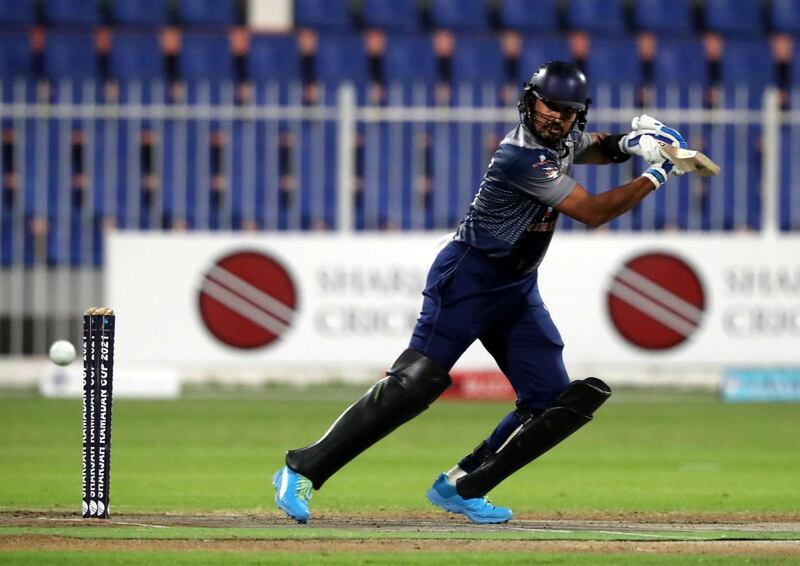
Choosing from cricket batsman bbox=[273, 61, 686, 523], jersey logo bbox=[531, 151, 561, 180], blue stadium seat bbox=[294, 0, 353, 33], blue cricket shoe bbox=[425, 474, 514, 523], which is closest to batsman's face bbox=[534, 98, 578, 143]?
cricket batsman bbox=[273, 61, 686, 523]

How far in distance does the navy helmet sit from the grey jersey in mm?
90

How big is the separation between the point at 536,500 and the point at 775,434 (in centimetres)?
413

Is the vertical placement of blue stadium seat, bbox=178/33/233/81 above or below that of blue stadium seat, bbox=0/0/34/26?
below

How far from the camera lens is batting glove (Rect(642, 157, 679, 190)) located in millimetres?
6254

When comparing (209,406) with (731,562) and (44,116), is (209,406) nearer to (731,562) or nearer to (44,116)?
(44,116)

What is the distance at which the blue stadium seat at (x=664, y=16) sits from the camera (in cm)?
1834

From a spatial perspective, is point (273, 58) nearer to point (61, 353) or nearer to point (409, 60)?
point (409, 60)

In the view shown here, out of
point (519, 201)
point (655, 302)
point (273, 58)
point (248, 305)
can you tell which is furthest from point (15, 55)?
point (519, 201)

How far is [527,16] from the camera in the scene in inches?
725

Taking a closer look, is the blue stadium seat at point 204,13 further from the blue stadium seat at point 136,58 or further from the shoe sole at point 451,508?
the shoe sole at point 451,508

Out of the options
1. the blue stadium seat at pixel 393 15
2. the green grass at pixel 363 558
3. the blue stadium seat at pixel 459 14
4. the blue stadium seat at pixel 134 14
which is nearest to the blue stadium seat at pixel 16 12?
the blue stadium seat at pixel 134 14

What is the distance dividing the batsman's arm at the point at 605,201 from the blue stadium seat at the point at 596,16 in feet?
40.4

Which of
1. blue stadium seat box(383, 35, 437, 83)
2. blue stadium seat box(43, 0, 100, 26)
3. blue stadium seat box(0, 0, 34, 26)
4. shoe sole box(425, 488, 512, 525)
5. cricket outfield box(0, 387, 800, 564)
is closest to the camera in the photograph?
cricket outfield box(0, 387, 800, 564)

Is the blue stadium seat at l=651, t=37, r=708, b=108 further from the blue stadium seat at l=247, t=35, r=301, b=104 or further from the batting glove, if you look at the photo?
the batting glove
